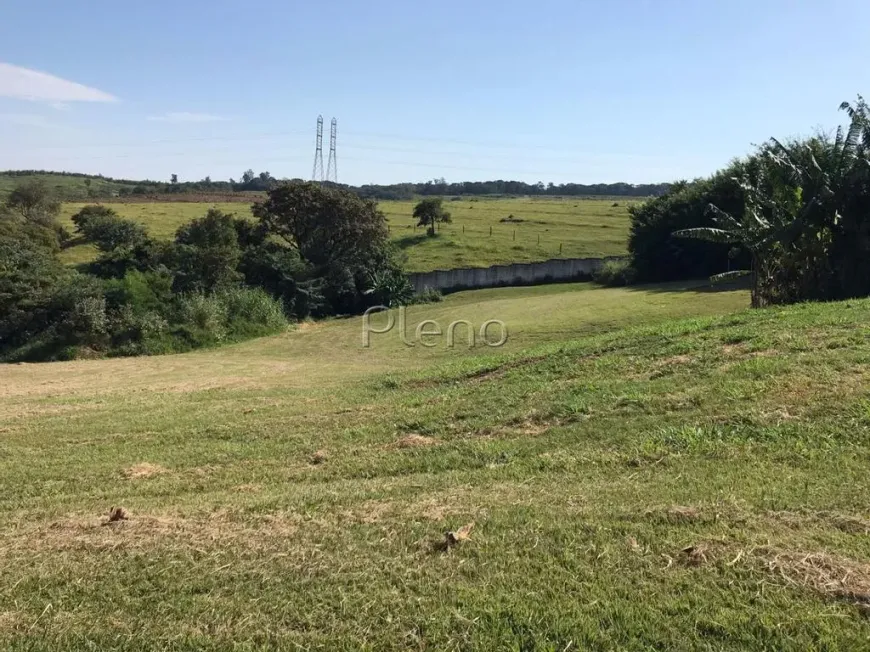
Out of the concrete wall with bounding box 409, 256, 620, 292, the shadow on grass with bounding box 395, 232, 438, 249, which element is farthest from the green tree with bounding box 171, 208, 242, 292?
the shadow on grass with bounding box 395, 232, 438, 249

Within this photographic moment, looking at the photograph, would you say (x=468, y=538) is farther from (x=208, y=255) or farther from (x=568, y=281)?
(x=568, y=281)

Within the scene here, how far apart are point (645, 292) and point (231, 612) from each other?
37.0 metres

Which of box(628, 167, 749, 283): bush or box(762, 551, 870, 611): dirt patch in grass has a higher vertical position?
box(628, 167, 749, 283): bush

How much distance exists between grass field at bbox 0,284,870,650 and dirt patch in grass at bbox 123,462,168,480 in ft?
0.28

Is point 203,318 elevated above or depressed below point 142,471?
below

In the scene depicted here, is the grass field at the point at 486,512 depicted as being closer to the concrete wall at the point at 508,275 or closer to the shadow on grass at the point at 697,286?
the shadow on grass at the point at 697,286

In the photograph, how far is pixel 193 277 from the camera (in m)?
40.5

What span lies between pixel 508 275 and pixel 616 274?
28.6 ft

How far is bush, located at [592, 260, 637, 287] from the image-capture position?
156ft

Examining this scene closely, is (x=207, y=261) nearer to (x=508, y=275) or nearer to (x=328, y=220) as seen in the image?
(x=328, y=220)

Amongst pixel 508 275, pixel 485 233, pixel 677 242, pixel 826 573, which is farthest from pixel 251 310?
pixel 826 573

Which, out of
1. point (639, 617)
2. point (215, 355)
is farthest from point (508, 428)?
point (215, 355)

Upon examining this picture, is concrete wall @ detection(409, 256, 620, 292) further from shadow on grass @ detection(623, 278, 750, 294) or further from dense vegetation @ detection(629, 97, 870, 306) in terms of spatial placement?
dense vegetation @ detection(629, 97, 870, 306)

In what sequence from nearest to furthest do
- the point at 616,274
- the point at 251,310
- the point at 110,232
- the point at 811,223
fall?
the point at 811,223 → the point at 251,310 → the point at 616,274 → the point at 110,232
